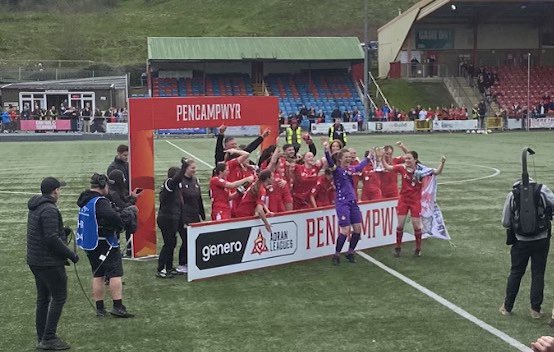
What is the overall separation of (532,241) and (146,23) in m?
81.6

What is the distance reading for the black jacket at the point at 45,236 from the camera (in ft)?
24.9

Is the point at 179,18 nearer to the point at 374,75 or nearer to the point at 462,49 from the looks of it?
the point at 374,75

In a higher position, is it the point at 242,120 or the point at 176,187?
the point at 242,120

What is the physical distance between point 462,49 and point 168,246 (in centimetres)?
5214

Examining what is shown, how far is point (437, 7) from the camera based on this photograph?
172 ft

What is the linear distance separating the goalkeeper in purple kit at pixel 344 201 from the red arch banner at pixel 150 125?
2.18m

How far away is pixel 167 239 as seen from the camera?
35.9 feet

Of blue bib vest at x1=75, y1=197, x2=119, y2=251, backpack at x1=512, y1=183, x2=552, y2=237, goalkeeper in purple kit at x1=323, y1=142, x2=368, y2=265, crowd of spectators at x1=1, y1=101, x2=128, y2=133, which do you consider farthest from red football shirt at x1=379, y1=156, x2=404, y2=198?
crowd of spectators at x1=1, y1=101, x2=128, y2=133

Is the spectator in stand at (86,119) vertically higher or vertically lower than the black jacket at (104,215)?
higher

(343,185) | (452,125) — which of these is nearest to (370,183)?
(343,185)

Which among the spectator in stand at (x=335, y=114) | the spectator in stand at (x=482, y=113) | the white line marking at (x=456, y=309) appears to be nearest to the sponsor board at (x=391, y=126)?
the spectator in stand at (x=335, y=114)

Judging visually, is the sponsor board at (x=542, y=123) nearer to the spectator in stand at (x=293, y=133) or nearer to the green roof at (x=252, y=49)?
the green roof at (x=252, y=49)

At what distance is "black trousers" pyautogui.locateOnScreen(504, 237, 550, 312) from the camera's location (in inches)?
342

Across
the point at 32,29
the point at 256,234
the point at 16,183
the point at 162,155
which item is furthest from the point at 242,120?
the point at 32,29
